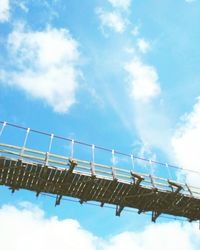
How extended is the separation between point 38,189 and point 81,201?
250cm

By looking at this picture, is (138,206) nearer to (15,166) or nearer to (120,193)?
(120,193)

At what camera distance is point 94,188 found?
17.1 meters

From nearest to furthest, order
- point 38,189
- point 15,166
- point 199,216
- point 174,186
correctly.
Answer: point 15,166, point 38,189, point 174,186, point 199,216

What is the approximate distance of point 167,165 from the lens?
774 inches

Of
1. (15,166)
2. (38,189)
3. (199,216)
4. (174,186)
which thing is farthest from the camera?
(199,216)

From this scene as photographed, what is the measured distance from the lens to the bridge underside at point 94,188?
16.0 meters

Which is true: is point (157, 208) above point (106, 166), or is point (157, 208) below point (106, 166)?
below

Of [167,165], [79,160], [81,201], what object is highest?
[167,165]

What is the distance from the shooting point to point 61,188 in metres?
16.9

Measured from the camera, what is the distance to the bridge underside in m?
16.0

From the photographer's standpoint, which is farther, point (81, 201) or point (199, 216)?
point (199, 216)

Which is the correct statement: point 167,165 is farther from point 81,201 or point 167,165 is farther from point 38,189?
point 38,189

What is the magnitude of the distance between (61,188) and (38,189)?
3.99ft

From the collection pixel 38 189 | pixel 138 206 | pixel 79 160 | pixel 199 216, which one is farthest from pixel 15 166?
pixel 199 216
